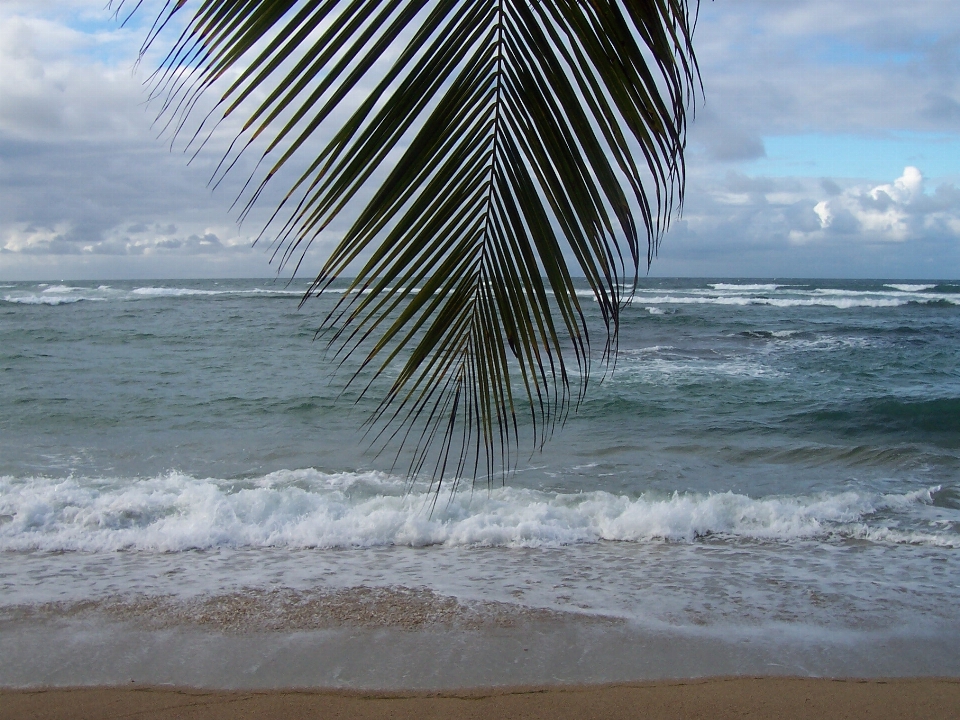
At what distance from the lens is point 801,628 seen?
4957mm

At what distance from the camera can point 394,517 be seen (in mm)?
7441

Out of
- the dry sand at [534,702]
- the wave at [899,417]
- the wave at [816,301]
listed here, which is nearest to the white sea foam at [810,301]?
the wave at [816,301]

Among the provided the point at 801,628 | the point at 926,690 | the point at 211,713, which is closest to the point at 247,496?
the point at 211,713

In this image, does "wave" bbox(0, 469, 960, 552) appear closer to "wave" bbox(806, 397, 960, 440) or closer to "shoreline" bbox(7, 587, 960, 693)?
"shoreline" bbox(7, 587, 960, 693)

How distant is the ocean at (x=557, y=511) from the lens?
17.0ft

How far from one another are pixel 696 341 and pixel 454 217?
72.5 ft

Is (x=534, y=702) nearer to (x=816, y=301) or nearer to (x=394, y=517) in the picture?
(x=394, y=517)

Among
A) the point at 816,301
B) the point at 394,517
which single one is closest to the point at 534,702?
the point at 394,517

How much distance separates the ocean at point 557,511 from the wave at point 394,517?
3cm

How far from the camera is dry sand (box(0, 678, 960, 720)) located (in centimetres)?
391

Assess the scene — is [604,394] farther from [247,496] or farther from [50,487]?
[50,487]

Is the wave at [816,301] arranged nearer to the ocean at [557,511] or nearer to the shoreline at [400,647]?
the ocean at [557,511]

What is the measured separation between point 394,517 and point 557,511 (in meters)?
1.65

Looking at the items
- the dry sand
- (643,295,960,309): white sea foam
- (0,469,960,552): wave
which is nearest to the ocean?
(0,469,960,552): wave
